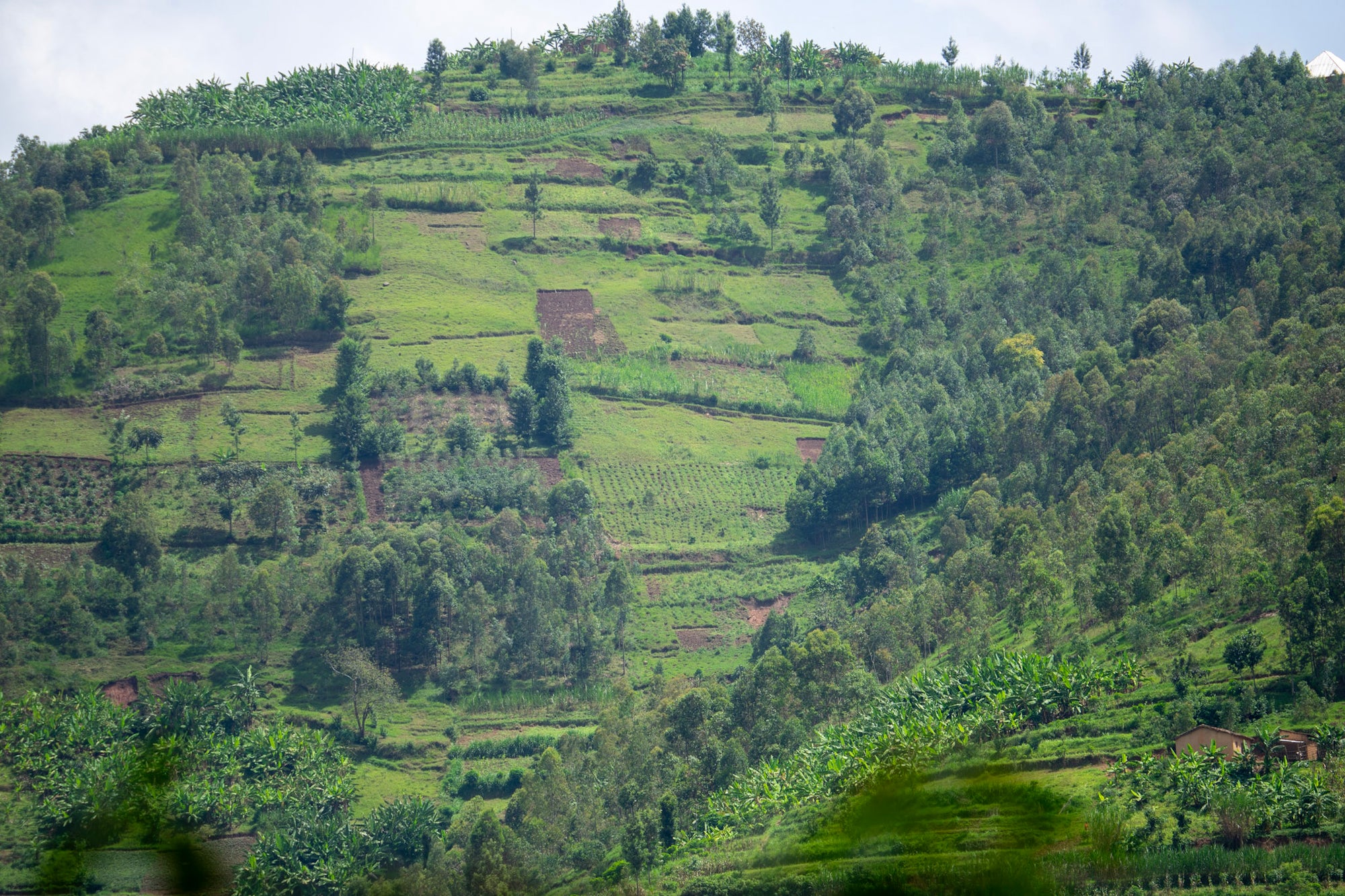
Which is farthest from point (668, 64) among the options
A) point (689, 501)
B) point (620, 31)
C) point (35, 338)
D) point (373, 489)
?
point (35, 338)

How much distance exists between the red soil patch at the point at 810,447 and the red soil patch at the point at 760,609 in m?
17.3

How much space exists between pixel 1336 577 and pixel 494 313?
243 feet

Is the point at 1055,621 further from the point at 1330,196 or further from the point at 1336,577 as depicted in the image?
the point at 1330,196

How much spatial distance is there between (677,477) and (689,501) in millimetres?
2631

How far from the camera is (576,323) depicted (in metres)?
128

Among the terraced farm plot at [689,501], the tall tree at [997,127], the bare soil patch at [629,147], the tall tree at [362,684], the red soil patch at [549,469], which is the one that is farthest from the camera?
the bare soil patch at [629,147]


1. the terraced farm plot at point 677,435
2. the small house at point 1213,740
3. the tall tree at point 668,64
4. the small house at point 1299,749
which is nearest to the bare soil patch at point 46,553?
the terraced farm plot at point 677,435

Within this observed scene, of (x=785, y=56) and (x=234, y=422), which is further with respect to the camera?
(x=785, y=56)

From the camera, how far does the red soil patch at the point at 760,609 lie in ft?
339

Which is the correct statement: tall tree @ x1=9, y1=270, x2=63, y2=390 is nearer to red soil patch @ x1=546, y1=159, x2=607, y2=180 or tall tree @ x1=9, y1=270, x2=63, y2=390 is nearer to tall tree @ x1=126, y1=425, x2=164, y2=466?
tall tree @ x1=126, y1=425, x2=164, y2=466

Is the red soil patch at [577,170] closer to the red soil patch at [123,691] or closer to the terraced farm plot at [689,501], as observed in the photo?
the terraced farm plot at [689,501]

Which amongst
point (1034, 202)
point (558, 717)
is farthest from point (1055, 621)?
point (1034, 202)

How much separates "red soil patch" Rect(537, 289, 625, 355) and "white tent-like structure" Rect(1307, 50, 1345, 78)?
75.8m

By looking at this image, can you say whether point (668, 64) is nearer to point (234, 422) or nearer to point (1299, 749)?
point (234, 422)
